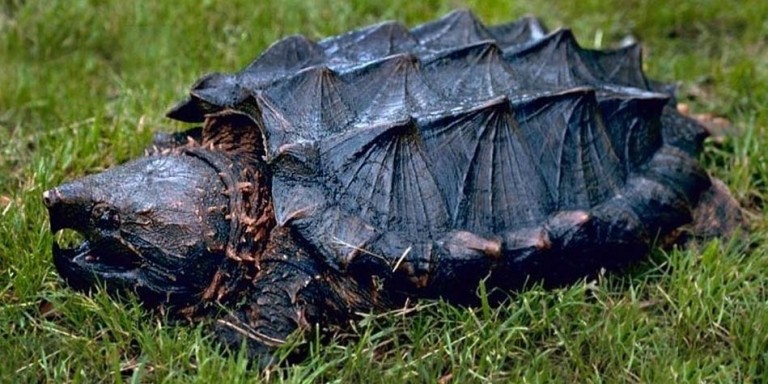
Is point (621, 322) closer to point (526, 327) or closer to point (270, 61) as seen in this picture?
point (526, 327)

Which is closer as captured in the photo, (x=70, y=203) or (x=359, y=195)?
(x=70, y=203)

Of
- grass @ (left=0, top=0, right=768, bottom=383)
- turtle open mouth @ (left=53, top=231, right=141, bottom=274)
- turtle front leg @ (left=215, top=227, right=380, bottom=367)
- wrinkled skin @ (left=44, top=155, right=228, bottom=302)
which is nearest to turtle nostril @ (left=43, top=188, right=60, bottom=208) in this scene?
wrinkled skin @ (left=44, top=155, right=228, bottom=302)

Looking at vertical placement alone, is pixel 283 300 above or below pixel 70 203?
below

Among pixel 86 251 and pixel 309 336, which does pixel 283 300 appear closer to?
pixel 309 336

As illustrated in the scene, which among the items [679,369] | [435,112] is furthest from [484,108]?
[679,369]

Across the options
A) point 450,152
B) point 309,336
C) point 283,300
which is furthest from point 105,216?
point 450,152

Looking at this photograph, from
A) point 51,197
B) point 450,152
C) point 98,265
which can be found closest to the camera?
point 51,197

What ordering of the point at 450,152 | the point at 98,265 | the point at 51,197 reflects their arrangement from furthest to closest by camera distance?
the point at 450,152, the point at 98,265, the point at 51,197

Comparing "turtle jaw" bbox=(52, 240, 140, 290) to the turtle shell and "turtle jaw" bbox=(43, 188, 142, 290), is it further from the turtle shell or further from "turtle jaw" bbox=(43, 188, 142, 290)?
the turtle shell
